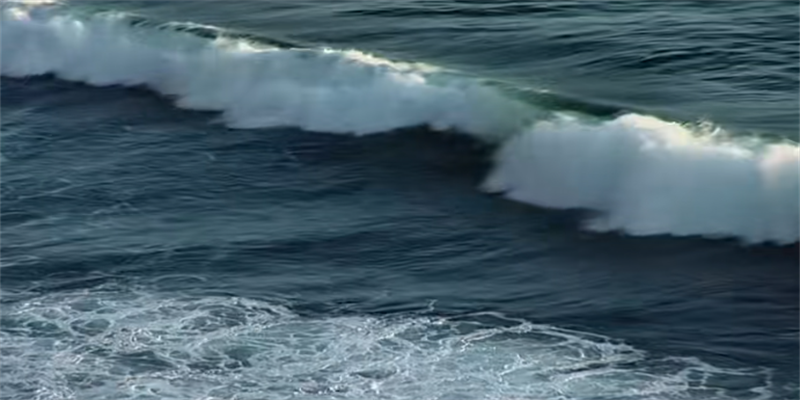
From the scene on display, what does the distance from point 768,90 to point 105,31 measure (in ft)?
35.4

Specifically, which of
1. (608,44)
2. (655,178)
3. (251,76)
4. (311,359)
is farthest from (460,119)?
(311,359)

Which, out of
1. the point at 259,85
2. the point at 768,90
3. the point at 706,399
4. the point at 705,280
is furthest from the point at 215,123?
the point at 706,399

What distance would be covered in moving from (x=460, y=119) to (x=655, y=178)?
12.1 feet

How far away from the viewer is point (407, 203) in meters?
20.0

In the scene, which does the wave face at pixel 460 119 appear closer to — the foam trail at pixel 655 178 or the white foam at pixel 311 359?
the foam trail at pixel 655 178

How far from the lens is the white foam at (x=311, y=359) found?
14.8 m

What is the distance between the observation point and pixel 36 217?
789 inches

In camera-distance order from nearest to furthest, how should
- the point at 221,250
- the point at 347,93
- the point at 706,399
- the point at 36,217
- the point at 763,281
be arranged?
the point at 706,399
the point at 763,281
the point at 221,250
the point at 36,217
the point at 347,93

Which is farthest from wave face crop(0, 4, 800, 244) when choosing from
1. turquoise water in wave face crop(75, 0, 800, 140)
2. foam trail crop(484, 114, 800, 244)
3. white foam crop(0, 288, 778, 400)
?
white foam crop(0, 288, 778, 400)

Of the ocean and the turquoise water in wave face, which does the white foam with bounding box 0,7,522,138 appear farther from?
the turquoise water in wave face

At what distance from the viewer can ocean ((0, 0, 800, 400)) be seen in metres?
15.5

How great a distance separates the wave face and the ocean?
0.13 feet

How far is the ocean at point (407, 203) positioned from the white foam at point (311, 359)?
0.10 ft

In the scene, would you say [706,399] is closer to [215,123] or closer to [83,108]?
[215,123]
